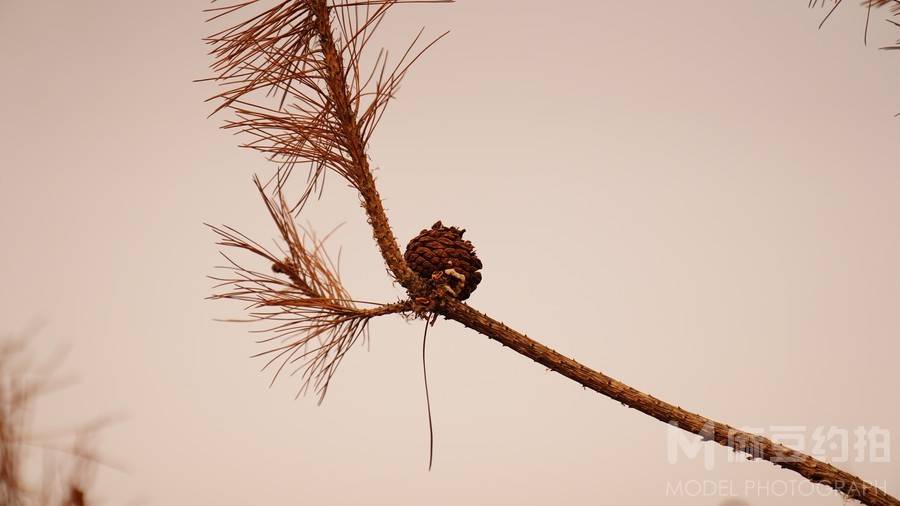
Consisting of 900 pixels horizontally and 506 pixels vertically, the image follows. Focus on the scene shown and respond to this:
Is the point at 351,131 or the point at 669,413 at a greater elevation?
the point at 351,131

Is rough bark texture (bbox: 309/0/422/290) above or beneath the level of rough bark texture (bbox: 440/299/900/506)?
above

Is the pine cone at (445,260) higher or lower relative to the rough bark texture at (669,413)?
higher

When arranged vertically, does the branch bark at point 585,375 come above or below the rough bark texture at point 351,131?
below

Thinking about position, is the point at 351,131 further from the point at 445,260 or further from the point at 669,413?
the point at 669,413

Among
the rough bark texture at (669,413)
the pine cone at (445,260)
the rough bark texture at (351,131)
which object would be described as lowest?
the rough bark texture at (669,413)

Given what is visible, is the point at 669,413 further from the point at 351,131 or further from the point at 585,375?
the point at 351,131

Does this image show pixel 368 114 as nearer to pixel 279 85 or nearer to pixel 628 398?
pixel 279 85

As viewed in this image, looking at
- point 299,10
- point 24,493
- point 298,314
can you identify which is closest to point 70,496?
point 24,493

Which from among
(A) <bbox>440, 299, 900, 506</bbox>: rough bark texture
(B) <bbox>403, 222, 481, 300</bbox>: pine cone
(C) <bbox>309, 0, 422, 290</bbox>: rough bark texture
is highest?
(C) <bbox>309, 0, 422, 290</bbox>: rough bark texture

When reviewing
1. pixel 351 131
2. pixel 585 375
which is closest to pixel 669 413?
pixel 585 375
